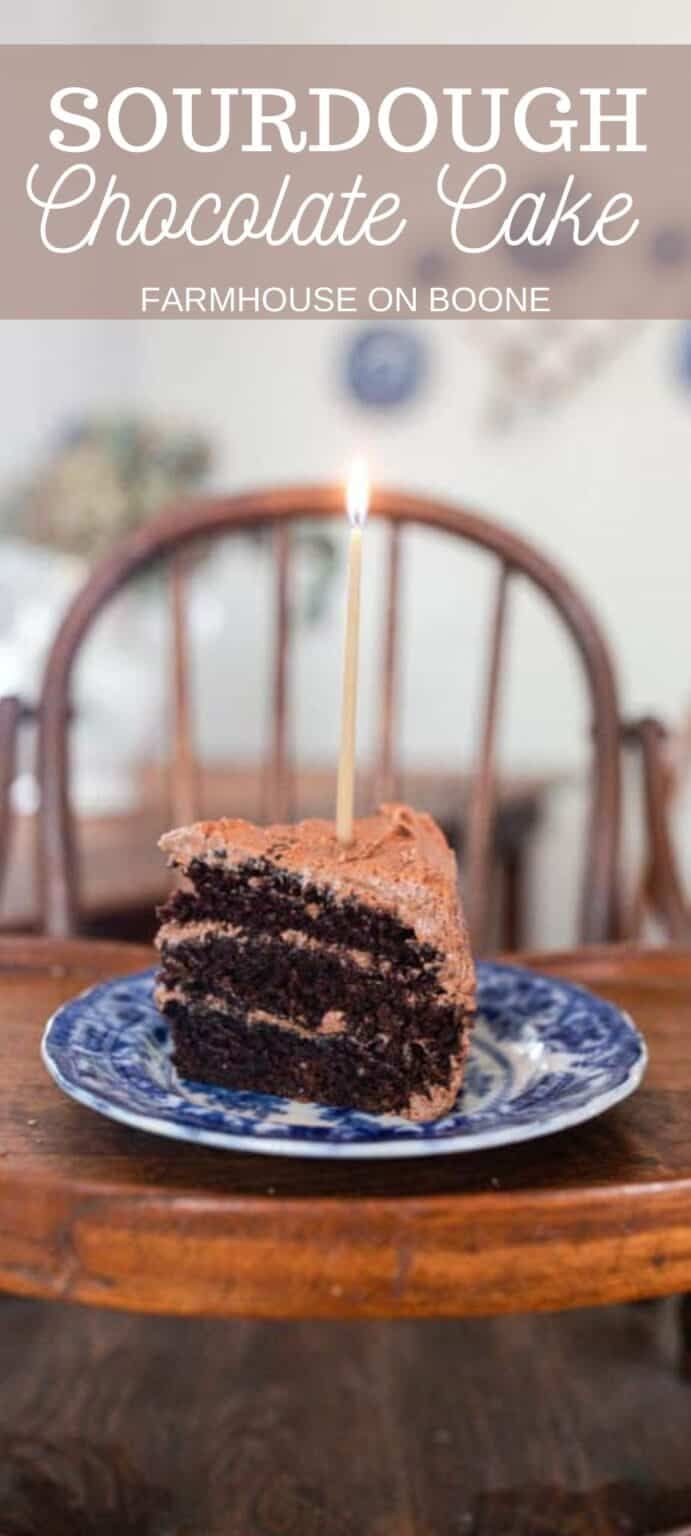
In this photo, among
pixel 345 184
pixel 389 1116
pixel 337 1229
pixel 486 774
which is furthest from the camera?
pixel 345 184

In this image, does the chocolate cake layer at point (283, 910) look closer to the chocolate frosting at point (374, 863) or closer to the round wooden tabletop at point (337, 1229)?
the chocolate frosting at point (374, 863)

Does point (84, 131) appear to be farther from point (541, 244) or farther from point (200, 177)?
point (541, 244)

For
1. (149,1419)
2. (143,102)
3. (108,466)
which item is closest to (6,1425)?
(149,1419)

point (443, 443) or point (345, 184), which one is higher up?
point (345, 184)

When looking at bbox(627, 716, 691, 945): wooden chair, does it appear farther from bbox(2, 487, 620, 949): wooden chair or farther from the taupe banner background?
the taupe banner background

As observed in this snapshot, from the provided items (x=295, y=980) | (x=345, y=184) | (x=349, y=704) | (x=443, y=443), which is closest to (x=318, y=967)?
(x=295, y=980)

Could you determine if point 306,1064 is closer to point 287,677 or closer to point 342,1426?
point 342,1426
